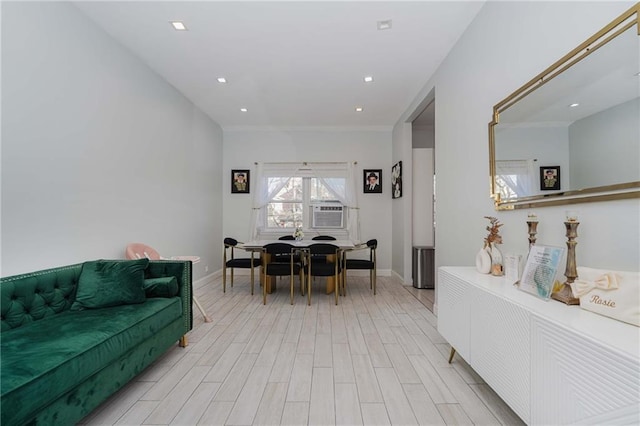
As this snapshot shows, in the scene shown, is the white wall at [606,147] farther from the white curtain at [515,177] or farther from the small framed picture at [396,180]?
Answer: the small framed picture at [396,180]

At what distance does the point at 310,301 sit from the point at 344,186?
2675mm

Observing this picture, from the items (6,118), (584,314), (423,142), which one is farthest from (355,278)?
(6,118)

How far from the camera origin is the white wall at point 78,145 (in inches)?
79.5

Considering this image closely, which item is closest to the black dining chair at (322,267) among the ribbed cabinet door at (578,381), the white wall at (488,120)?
the white wall at (488,120)

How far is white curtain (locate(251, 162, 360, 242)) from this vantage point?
5816mm

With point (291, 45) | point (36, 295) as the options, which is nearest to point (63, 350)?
point (36, 295)

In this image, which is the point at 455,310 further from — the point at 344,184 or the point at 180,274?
the point at 344,184

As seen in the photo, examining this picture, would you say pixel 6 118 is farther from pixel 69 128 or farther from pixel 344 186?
pixel 344 186

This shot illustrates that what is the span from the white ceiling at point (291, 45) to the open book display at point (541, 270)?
218cm

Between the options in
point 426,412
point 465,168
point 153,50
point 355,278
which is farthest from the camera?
point 355,278

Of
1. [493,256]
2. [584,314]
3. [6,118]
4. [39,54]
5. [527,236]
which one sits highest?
[39,54]

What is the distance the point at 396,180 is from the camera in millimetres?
5395

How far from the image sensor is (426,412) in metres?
1.73

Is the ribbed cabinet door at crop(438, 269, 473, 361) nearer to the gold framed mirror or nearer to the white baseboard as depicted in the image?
the gold framed mirror
